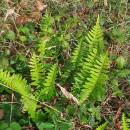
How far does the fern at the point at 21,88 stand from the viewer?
1992mm

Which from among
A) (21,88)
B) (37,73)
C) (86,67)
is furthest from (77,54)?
(21,88)

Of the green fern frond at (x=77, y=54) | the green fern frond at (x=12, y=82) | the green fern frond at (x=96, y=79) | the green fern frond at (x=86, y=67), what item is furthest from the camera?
the green fern frond at (x=77, y=54)

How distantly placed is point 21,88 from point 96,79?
49cm

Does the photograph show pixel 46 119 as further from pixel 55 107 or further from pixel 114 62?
pixel 114 62

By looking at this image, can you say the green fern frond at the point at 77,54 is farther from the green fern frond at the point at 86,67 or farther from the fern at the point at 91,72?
the green fern frond at the point at 86,67

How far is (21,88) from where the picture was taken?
79.9 inches

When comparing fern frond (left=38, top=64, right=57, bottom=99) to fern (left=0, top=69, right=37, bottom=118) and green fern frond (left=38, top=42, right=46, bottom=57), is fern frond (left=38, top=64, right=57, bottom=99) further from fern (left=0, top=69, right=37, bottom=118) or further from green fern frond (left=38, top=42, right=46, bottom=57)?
green fern frond (left=38, top=42, right=46, bottom=57)

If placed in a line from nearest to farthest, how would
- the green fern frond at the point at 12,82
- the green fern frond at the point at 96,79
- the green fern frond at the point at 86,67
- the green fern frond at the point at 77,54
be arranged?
the green fern frond at the point at 12,82, the green fern frond at the point at 96,79, the green fern frond at the point at 86,67, the green fern frond at the point at 77,54

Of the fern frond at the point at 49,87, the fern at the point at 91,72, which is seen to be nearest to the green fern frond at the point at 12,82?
the fern frond at the point at 49,87

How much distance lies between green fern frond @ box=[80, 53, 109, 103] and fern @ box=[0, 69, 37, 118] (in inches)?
13.6

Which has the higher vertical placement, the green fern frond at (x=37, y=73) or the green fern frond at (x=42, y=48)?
the green fern frond at (x=42, y=48)

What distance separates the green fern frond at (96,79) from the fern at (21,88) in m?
0.35

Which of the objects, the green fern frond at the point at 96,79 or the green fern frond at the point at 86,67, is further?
the green fern frond at the point at 86,67

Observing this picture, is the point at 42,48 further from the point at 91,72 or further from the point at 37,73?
the point at 91,72
